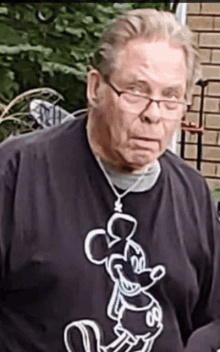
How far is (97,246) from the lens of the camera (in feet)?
2.97

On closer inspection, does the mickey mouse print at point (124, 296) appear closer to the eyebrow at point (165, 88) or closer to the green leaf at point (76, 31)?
the eyebrow at point (165, 88)

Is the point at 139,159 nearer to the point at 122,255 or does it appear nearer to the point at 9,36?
the point at 122,255

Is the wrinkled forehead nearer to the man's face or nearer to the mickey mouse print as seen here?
the man's face

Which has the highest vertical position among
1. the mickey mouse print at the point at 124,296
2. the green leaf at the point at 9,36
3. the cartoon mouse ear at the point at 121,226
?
the green leaf at the point at 9,36

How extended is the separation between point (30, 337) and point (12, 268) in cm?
13

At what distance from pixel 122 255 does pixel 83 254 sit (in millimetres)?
75

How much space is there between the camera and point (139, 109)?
2.82ft

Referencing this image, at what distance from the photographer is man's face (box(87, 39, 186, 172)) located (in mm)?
829

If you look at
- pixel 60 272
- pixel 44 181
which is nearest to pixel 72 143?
pixel 44 181

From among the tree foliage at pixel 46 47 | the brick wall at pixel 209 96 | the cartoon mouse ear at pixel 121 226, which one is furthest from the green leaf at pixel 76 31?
the cartoon mouse ear at pixel 121 226

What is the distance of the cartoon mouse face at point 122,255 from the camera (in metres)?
0.90

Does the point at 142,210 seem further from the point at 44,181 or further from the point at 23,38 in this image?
the point at 23,38

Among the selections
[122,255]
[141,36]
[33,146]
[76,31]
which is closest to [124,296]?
[122,255]

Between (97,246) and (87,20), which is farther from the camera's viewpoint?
(87,20)
